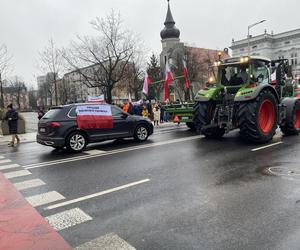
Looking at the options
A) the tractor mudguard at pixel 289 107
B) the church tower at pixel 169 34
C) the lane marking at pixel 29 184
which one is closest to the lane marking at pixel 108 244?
the lane marking at pixel 29 184

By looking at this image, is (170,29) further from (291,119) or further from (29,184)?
(29,184)

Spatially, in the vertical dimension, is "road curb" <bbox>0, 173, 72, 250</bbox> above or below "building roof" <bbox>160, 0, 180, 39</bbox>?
below

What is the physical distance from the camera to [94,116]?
1038cm

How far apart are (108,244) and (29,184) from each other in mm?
3329

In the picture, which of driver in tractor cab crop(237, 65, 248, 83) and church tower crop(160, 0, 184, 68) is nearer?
driver in tractor cab crop(237, 65, 248, 83)

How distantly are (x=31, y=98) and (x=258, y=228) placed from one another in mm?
118865

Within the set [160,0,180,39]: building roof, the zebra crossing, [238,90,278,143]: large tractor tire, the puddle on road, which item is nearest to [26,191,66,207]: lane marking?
the zebra crossing

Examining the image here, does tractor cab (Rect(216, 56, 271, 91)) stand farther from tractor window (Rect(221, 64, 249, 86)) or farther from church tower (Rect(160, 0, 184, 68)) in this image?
church tower (Rect(160, 0, 184, 68))

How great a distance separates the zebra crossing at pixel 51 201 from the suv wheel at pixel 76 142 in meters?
1.99

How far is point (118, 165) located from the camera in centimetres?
743

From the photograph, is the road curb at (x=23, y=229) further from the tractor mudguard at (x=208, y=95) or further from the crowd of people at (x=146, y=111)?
the crowd of people at (x=146, y=111)

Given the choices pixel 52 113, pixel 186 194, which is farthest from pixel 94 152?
pixel 186 194

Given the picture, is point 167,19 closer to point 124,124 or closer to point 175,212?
point 124,124

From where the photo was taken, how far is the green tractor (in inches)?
361
